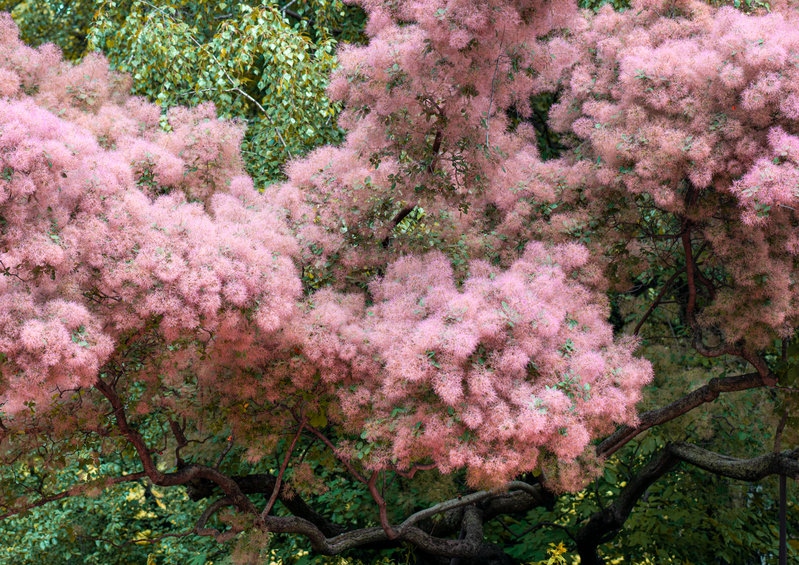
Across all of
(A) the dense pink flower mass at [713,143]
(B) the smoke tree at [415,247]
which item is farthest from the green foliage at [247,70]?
(A) the dense pink flower mass at [713,143]

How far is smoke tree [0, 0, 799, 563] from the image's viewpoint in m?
4.64

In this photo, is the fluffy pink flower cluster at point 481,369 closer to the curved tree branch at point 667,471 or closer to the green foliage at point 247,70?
the curved tree branch at point 667,471

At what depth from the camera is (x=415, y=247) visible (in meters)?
6.14

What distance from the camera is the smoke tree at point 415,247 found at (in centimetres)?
464

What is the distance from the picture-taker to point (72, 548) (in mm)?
8969

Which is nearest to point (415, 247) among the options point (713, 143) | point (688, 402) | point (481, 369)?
point (481, 369)

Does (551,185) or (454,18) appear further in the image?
(551,185)

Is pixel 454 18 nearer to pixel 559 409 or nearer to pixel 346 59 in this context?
pixel 346 59

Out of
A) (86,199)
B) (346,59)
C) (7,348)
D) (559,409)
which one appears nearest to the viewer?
(7,348)

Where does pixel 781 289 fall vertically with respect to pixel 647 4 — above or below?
below

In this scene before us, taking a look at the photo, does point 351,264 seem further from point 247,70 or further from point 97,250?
point 247,70

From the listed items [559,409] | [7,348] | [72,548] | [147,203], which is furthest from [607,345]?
[72,548]

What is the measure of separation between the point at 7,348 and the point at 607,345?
11.7 ft

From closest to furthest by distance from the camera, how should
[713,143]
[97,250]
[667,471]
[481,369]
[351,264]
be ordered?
[481,369]
[97,250]
[713,143]
[351,264]
[667,471]
